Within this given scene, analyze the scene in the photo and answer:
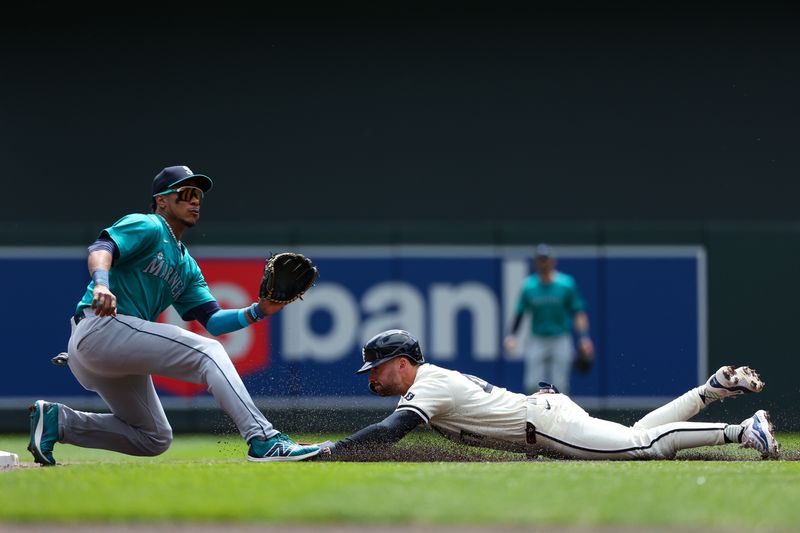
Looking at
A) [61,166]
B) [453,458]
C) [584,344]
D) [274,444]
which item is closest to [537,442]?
[453,458]

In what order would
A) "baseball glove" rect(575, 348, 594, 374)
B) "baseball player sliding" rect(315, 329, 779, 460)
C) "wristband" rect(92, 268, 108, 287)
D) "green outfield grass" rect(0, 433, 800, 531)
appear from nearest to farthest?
"green outfield grass" rect(0, 433, 800, 531), "wristband" rect(92, 268, 108, 287), "baseball player sliding" rect(315, 329, 779, 460), "baseball glove" rect(575, 348, 594, 374)

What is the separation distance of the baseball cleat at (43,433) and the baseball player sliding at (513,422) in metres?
1.34

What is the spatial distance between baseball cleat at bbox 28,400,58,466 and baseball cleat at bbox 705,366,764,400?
10.9 feet

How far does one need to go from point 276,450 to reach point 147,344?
78 centimetres

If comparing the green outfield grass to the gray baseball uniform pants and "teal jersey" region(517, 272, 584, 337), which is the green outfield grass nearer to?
the gray baseball uniform pants

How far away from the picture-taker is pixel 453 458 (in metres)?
6.56

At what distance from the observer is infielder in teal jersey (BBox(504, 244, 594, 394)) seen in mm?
11695

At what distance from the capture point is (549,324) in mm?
11734

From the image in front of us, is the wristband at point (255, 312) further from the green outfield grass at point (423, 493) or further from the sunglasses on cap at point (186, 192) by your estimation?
the green outfield grass at point (423, 493)

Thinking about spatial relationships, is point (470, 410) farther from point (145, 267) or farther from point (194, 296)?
point (145, 267)

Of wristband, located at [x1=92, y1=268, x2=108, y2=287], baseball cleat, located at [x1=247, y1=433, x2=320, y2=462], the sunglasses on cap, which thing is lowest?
baseball cleat, located at [x1=247, y1=433, x2=320, y2=462]

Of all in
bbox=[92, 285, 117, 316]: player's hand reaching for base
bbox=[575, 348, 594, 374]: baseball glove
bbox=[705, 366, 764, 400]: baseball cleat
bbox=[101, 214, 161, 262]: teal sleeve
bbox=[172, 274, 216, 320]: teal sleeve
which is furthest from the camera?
bbox=[575, 348, 594, 374]: baseball glove

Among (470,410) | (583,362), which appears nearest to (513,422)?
(470,410)

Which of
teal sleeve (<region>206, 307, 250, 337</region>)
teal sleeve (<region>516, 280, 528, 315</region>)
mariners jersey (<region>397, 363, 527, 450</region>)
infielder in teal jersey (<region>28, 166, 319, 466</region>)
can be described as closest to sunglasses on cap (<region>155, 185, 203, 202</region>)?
infielder in teal jersey (<region>28, 166, 319, 466</region>)
